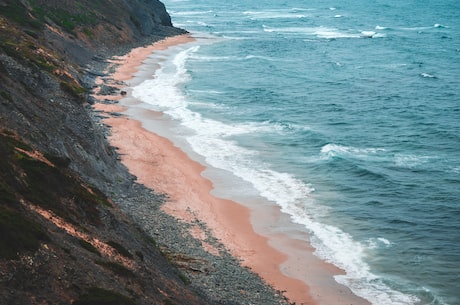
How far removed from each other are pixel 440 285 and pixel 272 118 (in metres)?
30.7

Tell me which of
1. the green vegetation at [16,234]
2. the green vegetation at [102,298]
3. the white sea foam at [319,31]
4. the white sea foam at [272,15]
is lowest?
the white sea foam at [319,31]

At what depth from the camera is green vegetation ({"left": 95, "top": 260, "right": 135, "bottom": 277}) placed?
1977 cm

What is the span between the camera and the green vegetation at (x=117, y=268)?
1977cm

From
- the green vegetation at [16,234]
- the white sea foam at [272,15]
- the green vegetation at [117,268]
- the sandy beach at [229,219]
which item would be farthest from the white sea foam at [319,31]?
the green vegetation at [16,234]

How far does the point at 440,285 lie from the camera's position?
90.9 ft

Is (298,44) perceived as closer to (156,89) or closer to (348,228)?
(156,89)

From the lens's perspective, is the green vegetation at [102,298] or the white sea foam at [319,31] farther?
the white sea foam at [319,31]

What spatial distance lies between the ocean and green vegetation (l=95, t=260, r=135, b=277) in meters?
11.7

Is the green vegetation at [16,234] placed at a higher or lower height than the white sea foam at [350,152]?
higher

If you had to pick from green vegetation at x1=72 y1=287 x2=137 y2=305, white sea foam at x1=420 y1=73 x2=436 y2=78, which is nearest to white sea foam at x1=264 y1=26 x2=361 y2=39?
white sea foam at x1=420 y1=73 x2=436 y2=78

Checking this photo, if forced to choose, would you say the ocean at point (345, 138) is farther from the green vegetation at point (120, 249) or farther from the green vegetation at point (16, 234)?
the green vegetation at point (16, 234)

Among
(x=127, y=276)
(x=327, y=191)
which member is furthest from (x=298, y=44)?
(x=127, y=276)

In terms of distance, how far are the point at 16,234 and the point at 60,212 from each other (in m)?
4.29

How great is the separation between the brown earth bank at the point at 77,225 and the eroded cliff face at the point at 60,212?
0.04 meters
